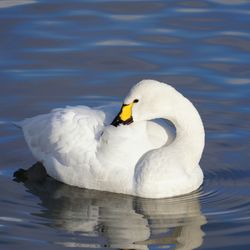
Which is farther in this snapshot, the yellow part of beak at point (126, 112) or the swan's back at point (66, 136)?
the swan's back at point (66, 136)

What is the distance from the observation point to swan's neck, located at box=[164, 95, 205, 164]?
9.93 m

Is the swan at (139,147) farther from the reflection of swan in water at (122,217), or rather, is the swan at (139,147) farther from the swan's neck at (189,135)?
the reflection of swan in water at (122,217)

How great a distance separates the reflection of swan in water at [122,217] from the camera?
29.7ft

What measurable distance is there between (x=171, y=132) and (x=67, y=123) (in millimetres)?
1063

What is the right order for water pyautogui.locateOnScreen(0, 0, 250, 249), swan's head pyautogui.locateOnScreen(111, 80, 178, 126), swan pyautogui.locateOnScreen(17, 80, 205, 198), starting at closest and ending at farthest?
water pyautogui.locateOnScreen(0, 0, 250, 249)
swan's head pyautogui.locateOnScreen(111, 80, 178, 126)
swan pyautogui.locateOnScreen(17, 80, 205, 198)

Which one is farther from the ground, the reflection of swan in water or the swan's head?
the swan's head

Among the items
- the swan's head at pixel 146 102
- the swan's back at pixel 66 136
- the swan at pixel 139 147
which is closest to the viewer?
the swan's head at pixel 146 102

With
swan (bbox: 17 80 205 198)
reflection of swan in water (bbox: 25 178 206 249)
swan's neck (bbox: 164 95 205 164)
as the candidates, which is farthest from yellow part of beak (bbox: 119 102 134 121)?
reflection of swan in water (bbox: 25 178 206 249)

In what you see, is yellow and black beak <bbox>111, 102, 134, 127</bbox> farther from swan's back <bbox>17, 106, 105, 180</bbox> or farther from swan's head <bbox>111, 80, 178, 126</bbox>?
swan's back <bbox>17, 106, 105, 180</bbox>

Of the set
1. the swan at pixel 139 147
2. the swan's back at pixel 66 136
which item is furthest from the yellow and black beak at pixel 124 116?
the swan's back at pixel 66 136

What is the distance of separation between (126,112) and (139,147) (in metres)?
0.47

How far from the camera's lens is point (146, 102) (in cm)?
967

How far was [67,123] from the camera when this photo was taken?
33.9ft

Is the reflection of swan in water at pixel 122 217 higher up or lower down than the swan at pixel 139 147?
lower down
